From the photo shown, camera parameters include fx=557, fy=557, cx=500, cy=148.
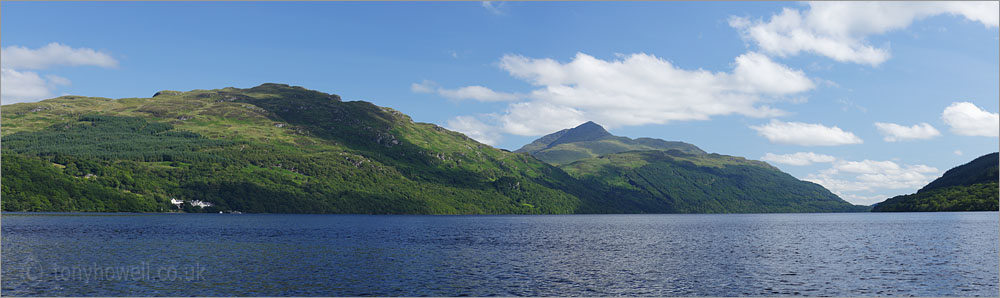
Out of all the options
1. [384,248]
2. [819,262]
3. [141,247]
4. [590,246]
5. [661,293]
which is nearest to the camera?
[661,293]

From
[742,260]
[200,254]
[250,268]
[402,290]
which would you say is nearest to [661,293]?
[402,290]

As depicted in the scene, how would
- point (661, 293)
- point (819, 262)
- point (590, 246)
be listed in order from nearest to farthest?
point (661, 293)
point (819, 262)
point (590, 246)

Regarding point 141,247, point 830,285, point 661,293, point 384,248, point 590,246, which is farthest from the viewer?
point 590,246

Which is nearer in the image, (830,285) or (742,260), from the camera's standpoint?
(830,285)

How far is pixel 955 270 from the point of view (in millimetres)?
73875

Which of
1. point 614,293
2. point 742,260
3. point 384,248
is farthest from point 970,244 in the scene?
point 384,248

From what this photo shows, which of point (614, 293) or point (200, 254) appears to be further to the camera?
point (200, 254)

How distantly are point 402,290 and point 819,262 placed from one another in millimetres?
64184

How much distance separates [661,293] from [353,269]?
39606 mm

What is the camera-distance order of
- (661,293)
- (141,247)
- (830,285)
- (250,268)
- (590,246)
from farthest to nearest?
1. (590,246)
2. (141,247)
3. (250,268)
4. (830,285)
5. (661,293)

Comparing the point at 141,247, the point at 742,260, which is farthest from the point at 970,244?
the point at 141,247

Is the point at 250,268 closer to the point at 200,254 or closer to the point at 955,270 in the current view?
the point at 200,254

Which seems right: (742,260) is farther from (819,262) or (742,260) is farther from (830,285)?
(830,285)

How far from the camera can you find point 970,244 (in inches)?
4368
